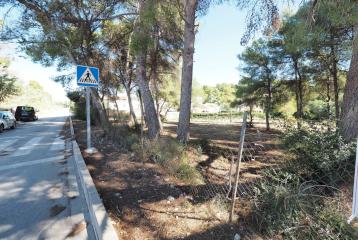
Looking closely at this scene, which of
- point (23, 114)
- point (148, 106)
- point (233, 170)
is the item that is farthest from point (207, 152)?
point (23, 114)

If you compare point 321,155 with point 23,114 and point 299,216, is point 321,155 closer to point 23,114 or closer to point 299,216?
point 299,216

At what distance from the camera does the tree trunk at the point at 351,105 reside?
4.31m

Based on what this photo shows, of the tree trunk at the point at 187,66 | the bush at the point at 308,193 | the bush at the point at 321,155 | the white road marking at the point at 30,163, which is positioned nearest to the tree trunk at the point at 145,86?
the tree trunk at the point at 187,66

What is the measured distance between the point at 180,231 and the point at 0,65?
31.3m

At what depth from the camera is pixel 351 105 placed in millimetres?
4562

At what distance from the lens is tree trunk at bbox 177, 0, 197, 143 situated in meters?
7.52

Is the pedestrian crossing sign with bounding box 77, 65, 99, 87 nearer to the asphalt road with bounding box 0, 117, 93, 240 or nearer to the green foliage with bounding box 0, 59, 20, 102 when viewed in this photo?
the asphalt road with bounding box 0, 117, 93, 240

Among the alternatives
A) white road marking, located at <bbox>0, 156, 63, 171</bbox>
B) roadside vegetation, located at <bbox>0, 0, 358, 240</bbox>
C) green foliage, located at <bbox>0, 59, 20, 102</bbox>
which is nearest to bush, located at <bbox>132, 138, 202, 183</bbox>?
roadside vegetation, located at <bbox>0, 0, 358, 240</bbox>

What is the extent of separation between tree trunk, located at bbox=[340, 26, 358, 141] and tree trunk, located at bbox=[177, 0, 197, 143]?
14.1 ft

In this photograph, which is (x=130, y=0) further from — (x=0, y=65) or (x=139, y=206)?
(x=0, y=65)

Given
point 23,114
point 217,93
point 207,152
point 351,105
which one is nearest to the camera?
point 351,105

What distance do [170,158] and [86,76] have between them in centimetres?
379

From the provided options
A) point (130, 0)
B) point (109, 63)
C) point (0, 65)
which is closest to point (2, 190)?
point (130, 0)

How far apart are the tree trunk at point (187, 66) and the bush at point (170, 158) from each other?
1.15 m
